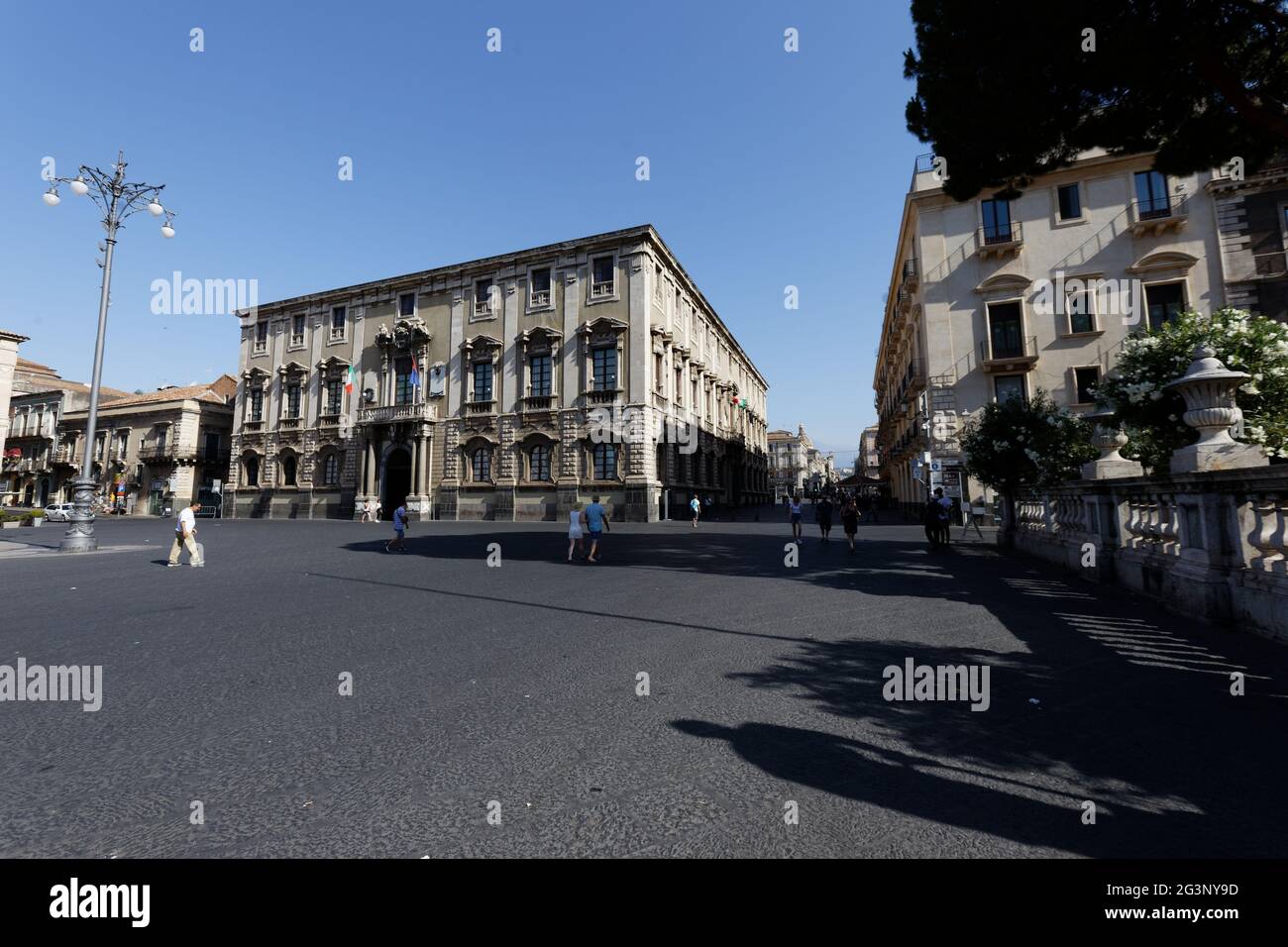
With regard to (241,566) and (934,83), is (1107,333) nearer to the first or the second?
(934,83)

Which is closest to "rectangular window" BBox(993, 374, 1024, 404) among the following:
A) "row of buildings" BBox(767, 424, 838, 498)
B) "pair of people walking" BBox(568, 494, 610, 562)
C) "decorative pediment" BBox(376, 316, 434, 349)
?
"pair of people walking" BBox(568, 494, 610, 562)

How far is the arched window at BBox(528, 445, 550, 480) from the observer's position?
31.3 meters

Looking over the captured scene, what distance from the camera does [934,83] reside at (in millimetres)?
9352

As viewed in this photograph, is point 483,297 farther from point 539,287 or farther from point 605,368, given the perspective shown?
point 605,368

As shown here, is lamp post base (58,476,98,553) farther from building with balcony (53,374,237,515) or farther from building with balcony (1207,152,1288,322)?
building with balcony (1207,152,1288,322)

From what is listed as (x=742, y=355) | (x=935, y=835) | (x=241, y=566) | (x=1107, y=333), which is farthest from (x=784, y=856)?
(x=742, y=355)

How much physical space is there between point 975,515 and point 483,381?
25608 millimetres

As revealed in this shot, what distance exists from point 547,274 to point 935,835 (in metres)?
33.4

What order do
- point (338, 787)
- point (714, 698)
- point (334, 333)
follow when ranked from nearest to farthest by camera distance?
point (338, 787) → point (714, 698) → point (334, 333)

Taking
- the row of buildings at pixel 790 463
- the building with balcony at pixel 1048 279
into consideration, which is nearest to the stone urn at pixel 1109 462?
the building with balcony at pixel 1048 279

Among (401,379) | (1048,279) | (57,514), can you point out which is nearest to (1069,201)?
(1048,279)

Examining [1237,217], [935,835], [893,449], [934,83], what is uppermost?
[1237,217]

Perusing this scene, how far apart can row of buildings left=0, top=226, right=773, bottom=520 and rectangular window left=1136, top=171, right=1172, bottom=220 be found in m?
21.6

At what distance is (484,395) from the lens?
33312mm
